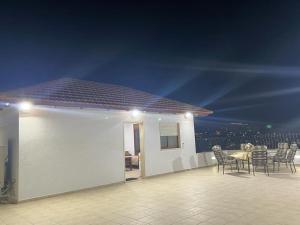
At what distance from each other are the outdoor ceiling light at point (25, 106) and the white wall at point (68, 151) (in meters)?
0.17


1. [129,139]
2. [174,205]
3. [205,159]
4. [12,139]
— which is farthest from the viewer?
[129,139]

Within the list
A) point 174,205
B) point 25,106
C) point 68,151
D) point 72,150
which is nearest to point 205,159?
point 174,205

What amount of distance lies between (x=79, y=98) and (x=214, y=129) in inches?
346

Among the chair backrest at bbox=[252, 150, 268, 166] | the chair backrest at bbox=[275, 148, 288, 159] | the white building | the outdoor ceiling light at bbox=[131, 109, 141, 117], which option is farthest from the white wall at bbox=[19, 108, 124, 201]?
the chair backrest at bbox=[275, 148, 288, 159]

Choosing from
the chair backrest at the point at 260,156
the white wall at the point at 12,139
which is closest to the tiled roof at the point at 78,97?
the white wall at the point at 12,139

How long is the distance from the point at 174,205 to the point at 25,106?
4636 mm

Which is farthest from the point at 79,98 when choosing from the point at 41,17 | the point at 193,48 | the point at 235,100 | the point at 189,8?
the point at 235,100

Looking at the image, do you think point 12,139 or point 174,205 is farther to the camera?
point 12,139

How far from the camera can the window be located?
9797 millimetres

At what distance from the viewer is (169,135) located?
33.2 ft

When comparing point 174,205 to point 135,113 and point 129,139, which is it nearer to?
point 135,113

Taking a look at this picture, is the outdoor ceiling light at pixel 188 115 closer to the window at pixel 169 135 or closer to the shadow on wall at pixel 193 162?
Answer: the window at pixel 169 135

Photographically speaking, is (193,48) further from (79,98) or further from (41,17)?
(41,17)

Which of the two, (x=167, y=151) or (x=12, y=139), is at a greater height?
(x=12, y=139)
